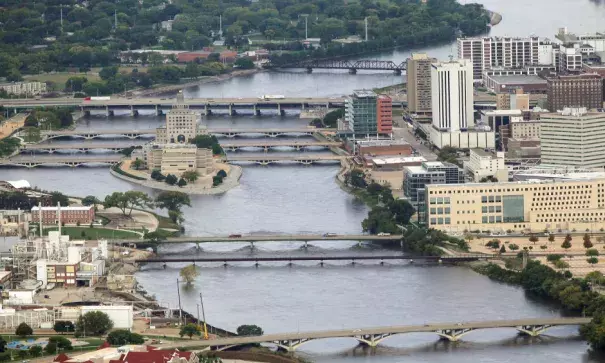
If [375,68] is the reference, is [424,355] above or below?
below

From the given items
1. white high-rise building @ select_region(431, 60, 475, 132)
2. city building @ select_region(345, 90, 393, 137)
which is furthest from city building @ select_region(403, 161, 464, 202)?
city building @ select_region(345, 90, 393, 137)

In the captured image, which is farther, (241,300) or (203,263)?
(203,263)

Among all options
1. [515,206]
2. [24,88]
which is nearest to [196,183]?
[515,206]

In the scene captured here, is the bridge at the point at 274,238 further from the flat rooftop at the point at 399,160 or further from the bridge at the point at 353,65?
the bridge at the point at 353,65

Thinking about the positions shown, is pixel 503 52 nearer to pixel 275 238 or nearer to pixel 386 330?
pixel 275 238

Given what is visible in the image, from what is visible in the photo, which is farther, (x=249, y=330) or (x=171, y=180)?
(x=171, y=180)

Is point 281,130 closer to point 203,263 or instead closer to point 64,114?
point 64,114

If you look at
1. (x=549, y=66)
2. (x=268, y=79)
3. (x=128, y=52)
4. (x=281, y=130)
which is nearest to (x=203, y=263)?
(x=281, y=130)
